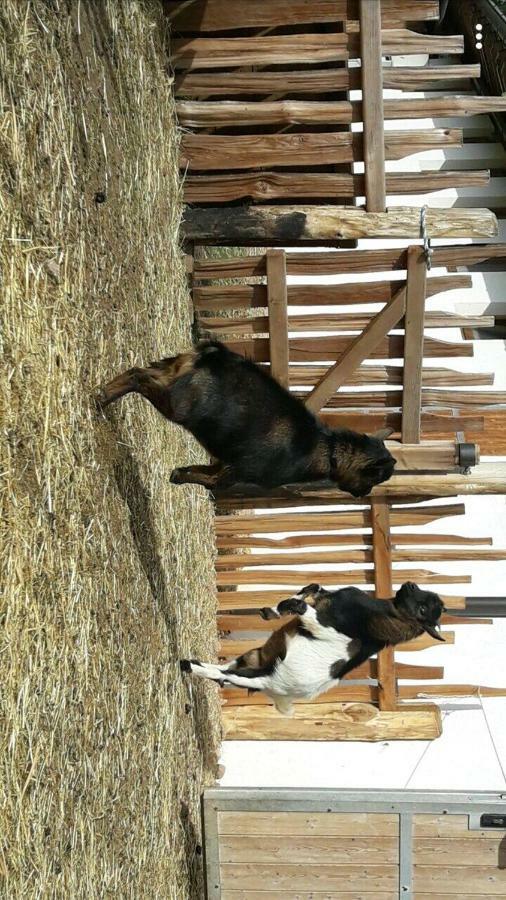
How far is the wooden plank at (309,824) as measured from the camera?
6629mm

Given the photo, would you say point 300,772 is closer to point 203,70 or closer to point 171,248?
point 171,248

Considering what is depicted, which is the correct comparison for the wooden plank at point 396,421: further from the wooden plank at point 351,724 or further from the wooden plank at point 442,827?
the wooden plank at point 442,827

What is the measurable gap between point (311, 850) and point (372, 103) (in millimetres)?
4644

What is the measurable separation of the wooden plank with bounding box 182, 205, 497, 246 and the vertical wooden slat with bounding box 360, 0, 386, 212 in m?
0.11

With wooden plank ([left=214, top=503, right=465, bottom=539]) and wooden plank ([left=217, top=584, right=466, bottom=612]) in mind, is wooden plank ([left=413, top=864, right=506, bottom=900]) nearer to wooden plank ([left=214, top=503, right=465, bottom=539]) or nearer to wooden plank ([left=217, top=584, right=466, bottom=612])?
wooden plank ([left=217, top=584, right=466, bottom=612])

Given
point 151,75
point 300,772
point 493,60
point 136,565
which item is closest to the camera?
point 136,565

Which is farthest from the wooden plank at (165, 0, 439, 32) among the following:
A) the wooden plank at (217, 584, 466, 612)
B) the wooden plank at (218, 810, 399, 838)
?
the wooden plank at (218, 810, 399, 838)

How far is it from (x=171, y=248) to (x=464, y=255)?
1.96 m

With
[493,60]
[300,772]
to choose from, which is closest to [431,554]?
[300,772]

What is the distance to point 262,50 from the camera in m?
6.98

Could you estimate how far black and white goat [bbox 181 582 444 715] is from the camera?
6.65m

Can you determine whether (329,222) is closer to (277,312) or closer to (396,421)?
(277,312)

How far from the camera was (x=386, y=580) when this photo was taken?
817cm

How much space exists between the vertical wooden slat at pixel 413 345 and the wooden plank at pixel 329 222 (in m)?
0.20
